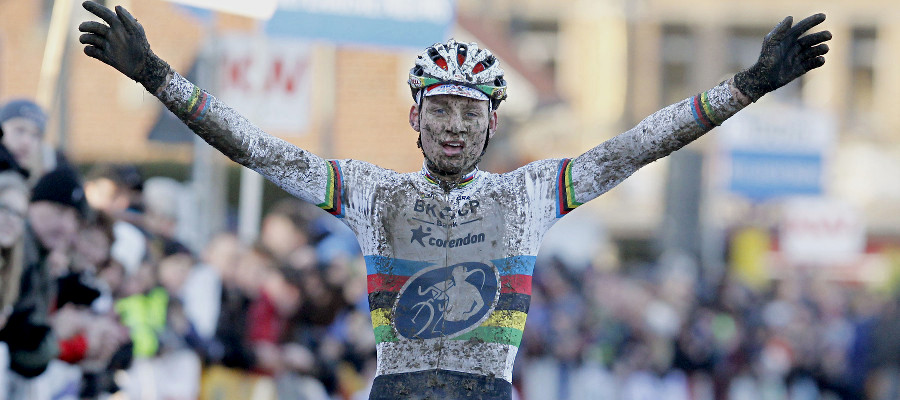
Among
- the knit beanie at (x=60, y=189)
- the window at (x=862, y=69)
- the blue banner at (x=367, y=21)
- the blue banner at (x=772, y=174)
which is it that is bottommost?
the knit beanie at (x=60, y=189)

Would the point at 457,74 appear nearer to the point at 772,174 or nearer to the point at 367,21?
the point at 367,21

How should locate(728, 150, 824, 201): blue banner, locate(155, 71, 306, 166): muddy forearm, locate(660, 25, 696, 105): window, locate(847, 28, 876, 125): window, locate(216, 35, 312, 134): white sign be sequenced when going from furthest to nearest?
locate(660, 25, 696, 105): window
locate(847, 28, 876, 125): window
locate(728, 150, 824, 201): blue banner
locate(216, 35, 312, 134): white sign
locate(155, 71, 306, 166): muddy forearm

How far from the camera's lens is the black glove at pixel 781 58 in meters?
5.41

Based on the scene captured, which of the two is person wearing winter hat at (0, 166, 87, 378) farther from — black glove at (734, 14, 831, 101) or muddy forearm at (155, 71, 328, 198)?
black glove at (734, 14, 831, 101)

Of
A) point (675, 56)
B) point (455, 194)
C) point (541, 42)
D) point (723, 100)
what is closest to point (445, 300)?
point (455, 194)

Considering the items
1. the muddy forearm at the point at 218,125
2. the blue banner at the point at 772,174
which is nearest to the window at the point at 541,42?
the blue banner at the point at 772,174

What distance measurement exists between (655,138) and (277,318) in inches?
231

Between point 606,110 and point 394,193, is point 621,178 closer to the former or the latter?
point 394,193

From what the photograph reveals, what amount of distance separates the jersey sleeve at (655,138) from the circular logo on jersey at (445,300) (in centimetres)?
52

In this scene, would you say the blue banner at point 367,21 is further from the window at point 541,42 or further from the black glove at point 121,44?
the window at point 541,42

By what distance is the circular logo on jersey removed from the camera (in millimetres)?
5489

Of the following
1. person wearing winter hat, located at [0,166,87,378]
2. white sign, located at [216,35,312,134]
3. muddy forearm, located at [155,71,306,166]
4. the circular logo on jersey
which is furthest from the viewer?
white sign, located at [216,35,312,134]

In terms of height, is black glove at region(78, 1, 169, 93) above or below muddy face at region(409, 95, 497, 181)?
above

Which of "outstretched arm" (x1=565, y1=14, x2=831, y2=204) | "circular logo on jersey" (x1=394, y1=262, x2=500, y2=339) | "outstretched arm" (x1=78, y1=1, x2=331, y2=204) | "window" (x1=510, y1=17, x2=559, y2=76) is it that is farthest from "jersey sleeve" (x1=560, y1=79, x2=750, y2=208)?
"window" (x1=510, y1=17, x2=559, y2=76)
